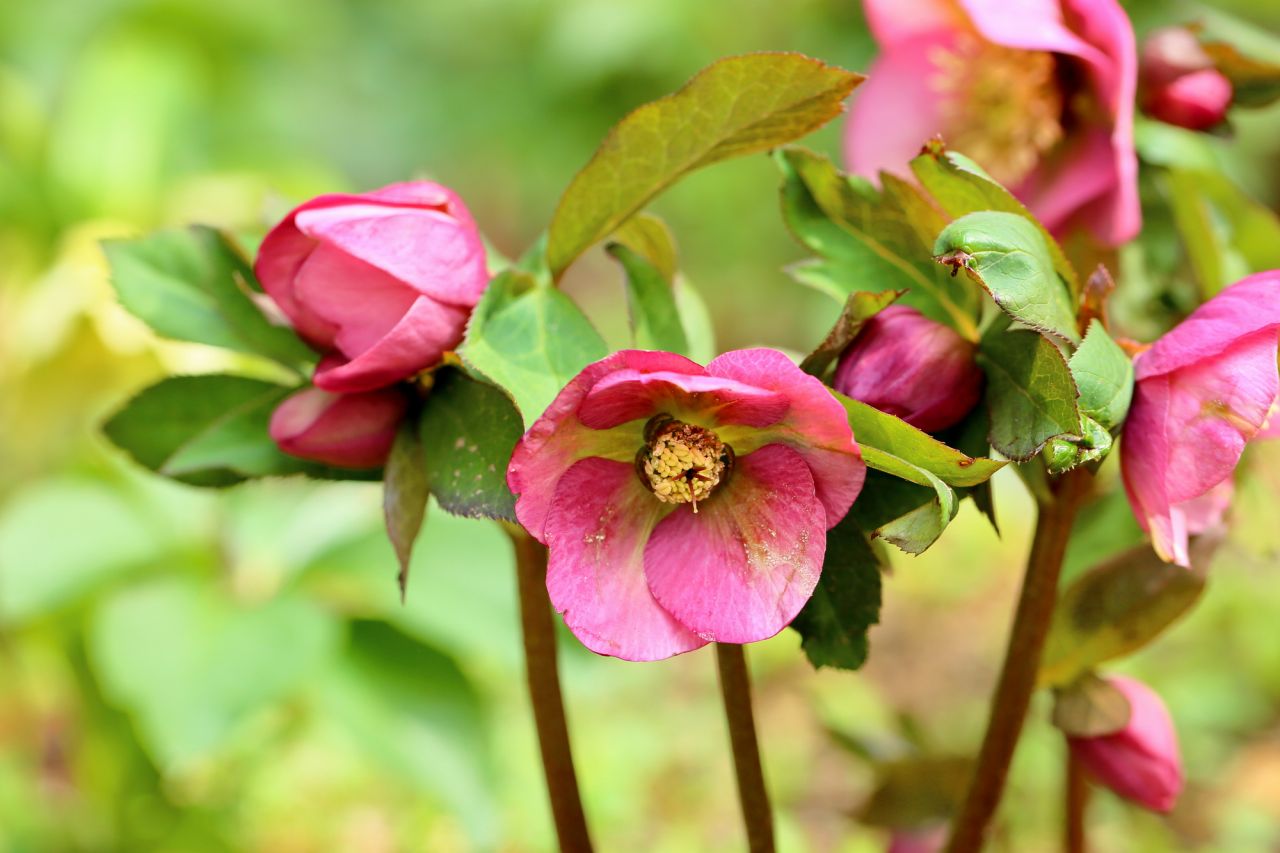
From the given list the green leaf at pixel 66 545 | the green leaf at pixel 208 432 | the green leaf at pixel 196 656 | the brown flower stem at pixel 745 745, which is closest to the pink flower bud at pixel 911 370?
the brown flower stem at pixel 745 745

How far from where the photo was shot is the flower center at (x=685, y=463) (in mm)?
417

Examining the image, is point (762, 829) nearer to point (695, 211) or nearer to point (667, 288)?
point (667, 288)

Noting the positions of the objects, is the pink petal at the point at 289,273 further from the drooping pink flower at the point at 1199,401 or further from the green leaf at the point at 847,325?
the drooping pink flower at the point at 1199,401

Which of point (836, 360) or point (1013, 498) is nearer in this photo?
point (836, 360)

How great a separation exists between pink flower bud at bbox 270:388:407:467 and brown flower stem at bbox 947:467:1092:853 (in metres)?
0.25

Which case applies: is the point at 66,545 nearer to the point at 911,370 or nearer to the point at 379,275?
the point at 379,275

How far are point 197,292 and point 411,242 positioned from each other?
6.0 inches

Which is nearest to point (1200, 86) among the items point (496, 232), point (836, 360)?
point (836, 360)

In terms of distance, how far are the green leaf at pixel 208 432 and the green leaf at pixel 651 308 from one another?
0.13 meters

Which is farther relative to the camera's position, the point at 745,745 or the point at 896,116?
the point at 896,116

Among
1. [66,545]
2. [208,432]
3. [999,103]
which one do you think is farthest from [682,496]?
[66,545]

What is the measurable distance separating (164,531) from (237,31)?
161 cm

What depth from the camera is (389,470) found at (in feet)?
1.57

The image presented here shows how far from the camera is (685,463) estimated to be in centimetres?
42
